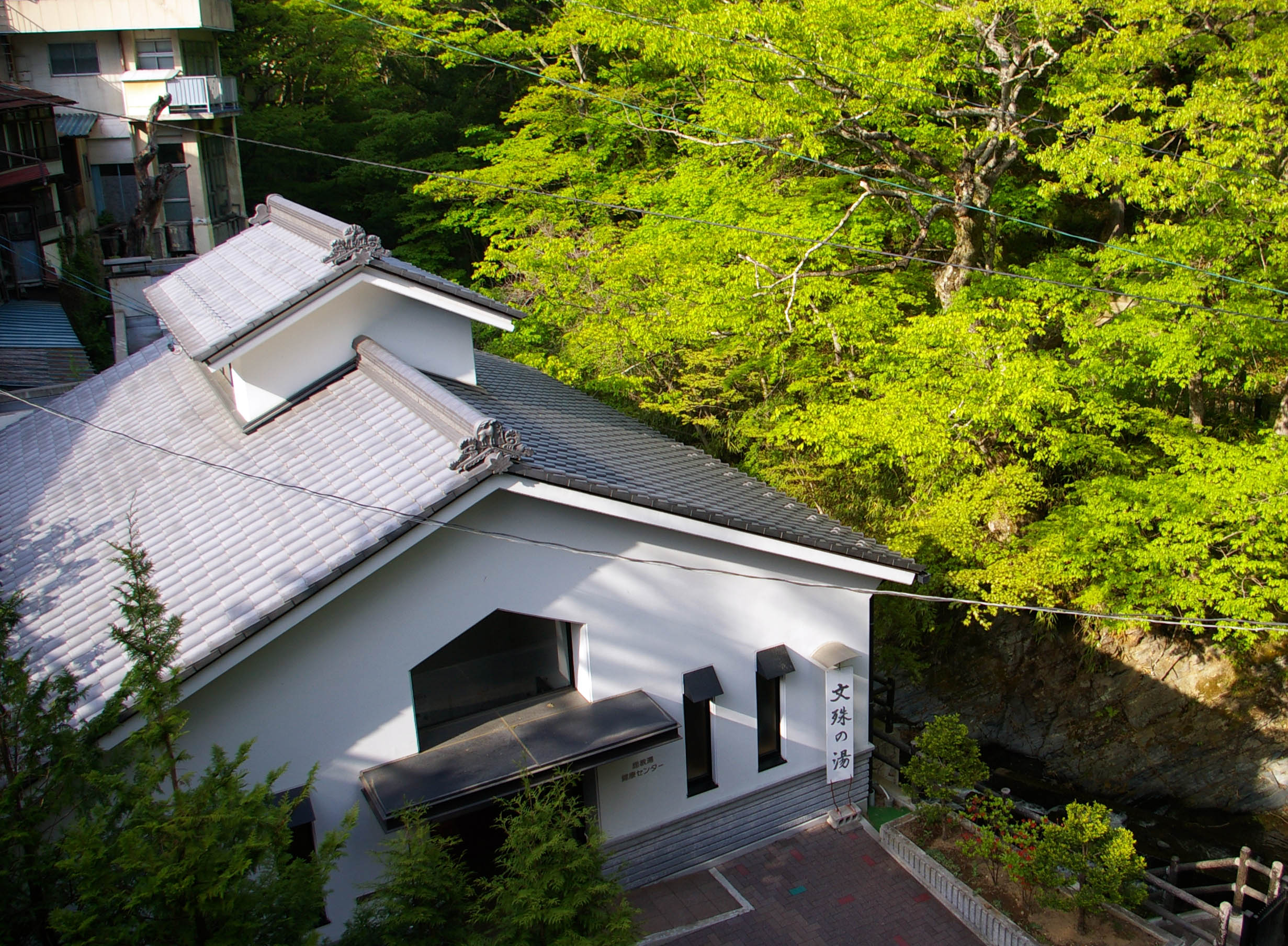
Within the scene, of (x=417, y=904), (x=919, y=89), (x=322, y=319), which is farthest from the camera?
(x=919, y=89)

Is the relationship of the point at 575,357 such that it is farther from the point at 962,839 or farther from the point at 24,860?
the point at 24,860

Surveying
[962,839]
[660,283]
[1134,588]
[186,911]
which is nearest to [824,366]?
[660,283]

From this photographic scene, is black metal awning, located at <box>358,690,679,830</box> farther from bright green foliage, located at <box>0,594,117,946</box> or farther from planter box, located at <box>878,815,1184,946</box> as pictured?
planter box, located at <box>878,815,1184,946</box>


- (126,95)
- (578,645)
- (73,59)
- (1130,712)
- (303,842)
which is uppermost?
(73,59)

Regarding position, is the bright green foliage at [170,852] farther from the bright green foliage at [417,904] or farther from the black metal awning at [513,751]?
the black metal awning at [513,751]

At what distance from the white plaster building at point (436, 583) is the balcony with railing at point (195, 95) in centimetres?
2647

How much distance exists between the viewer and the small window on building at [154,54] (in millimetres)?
36969

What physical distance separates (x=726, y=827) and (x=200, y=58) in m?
39.4

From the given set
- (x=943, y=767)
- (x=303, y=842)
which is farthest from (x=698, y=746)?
(x=303, y=842)

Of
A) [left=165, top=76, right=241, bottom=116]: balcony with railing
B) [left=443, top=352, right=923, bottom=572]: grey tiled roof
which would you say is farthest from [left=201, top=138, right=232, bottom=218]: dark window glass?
[left=443, top=352, right=923, bottom=572]: grey tiled roof

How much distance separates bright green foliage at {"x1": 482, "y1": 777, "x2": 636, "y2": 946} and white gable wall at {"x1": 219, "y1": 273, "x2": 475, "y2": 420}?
764 centimetres

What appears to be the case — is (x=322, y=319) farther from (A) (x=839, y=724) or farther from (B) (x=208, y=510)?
(A) (x=839, y=724)

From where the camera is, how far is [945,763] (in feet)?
42.4

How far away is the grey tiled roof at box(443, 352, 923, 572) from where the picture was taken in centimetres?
1107
